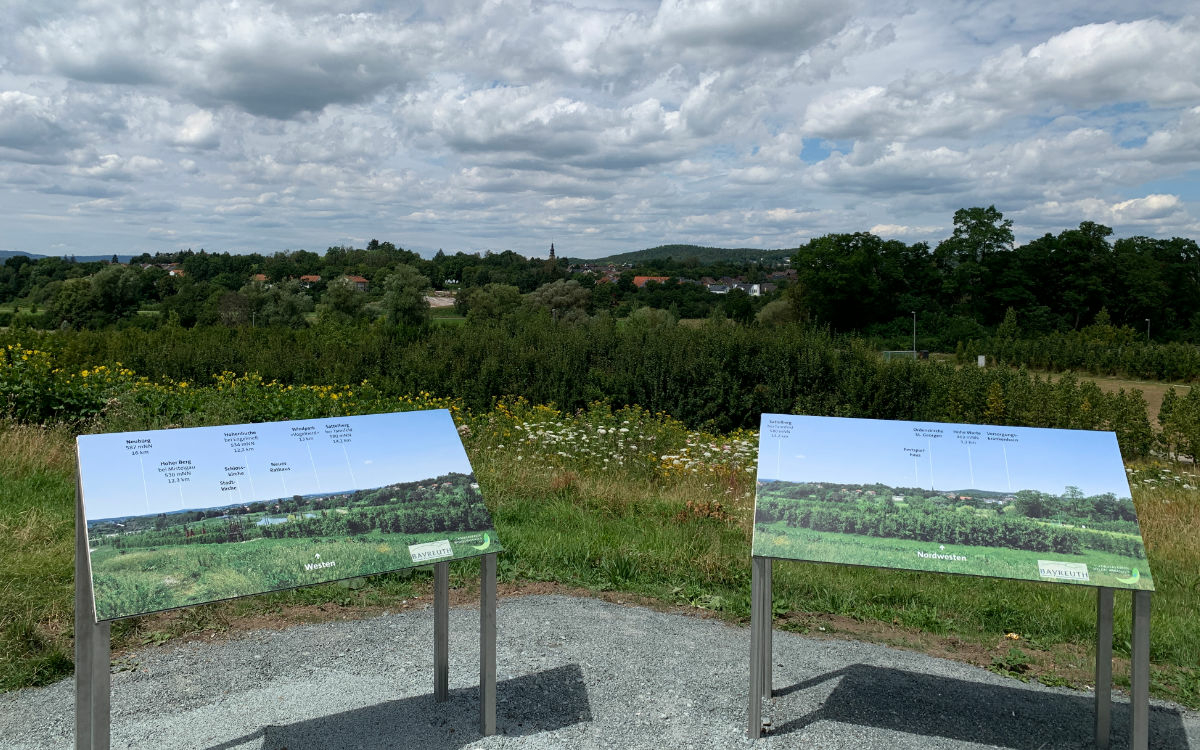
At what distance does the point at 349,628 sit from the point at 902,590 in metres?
3.69

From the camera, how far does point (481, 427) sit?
11297 millimetres

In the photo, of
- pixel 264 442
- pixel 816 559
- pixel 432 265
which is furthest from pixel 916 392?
pixel 432 265

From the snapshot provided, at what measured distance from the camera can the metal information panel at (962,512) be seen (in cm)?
348

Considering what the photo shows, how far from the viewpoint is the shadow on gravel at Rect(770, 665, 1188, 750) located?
3.88 meters

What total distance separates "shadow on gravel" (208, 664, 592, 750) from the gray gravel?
0.01m

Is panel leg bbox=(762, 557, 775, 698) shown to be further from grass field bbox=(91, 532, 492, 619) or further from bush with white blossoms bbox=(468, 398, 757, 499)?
bush with white blossoms bbox=(468, 398, 757, 499)

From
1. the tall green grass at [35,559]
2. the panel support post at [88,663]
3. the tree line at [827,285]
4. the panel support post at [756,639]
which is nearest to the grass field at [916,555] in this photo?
the panel support post at [756,639]

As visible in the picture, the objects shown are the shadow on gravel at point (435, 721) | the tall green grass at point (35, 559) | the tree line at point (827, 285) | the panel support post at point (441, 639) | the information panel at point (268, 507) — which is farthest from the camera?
the tree line at point (827, 285)

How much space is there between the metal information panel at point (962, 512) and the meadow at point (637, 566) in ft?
4.45

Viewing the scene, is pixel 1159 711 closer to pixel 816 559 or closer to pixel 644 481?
pixel 816 559

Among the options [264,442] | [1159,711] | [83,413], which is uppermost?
[264,442]

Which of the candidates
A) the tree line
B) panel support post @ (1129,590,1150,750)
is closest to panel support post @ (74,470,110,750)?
panel support post @ (1129,590,1150,750)

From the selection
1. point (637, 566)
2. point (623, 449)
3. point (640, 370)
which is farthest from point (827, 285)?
point (637, 566)

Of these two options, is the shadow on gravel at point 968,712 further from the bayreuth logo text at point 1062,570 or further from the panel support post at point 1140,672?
the bayreuth logo text at point 1062,570
